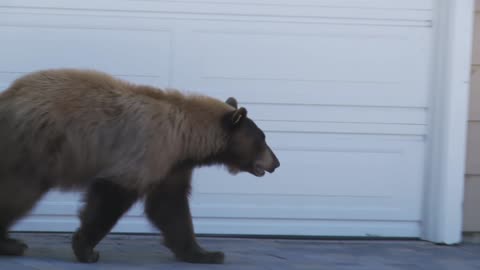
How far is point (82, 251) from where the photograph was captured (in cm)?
701

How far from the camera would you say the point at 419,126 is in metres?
8.63

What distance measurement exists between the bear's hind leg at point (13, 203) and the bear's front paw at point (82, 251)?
367mm

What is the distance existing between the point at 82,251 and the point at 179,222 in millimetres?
710

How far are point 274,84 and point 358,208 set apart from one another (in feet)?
3.90

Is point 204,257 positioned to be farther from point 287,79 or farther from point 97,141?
point 287,79

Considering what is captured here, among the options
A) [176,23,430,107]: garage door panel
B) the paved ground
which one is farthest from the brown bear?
[176,23,430,107]: garage door panel

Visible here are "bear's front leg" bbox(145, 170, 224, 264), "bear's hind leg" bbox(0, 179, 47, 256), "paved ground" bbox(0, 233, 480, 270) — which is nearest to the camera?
"bear's hind leg" bbox(0, 179, 47, 256)

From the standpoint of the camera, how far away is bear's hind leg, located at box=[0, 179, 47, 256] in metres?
6.97

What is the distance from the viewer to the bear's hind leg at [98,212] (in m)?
6.85

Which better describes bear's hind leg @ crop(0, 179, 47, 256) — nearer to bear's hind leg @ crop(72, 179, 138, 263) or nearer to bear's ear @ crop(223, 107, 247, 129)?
bear's hind leg @ crop(72, 179, 138, 263)

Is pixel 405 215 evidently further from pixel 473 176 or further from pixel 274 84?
pixel 274 84

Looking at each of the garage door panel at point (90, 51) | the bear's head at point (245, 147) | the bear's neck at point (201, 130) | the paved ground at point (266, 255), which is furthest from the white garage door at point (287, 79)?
the bear's neck at point (201, 130)

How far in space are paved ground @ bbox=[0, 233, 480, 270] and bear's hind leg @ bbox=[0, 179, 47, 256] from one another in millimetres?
105

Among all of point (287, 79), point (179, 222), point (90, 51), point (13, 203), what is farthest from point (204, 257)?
point (90, 51)
